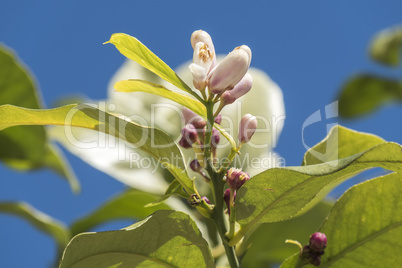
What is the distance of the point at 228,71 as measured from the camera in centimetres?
74

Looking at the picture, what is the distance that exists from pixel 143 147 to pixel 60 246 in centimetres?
94

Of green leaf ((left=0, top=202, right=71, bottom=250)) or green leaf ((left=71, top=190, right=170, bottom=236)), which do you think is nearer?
green leaf ((left=71, top=190, right=170, bottom=236))

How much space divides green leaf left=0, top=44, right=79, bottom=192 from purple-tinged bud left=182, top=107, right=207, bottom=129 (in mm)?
812

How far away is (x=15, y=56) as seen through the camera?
4.75ft

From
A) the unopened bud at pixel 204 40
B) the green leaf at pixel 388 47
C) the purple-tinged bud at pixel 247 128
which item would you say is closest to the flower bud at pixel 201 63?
the unopened bud at pixel 204 40

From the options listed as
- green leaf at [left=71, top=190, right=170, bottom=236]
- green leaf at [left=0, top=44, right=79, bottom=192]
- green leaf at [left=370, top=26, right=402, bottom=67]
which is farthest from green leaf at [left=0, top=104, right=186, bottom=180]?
green leaf at [left=370, top=26, right=402, bottom=67]

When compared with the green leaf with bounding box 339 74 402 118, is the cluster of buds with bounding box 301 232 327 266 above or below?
above

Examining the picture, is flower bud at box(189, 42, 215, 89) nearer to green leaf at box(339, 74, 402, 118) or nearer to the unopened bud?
the unopened bud

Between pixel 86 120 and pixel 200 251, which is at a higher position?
pixel 86 120

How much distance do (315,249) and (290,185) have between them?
98 mm

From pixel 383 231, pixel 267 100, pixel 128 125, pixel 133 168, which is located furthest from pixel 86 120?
pixel 267 100

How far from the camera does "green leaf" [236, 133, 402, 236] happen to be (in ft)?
2.11

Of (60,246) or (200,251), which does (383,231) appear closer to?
(200,251)

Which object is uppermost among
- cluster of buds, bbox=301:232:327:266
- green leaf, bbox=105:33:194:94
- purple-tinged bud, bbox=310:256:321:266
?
green leaf, bbox=105:33:194:94
